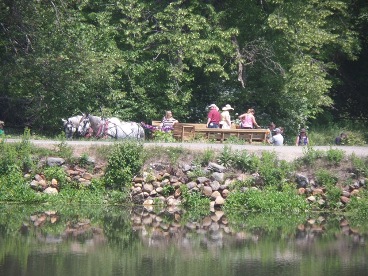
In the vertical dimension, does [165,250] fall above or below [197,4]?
below

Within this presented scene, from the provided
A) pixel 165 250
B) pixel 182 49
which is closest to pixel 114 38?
pixel 182 49

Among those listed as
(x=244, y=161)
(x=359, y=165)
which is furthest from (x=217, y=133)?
(x=359, y=165)

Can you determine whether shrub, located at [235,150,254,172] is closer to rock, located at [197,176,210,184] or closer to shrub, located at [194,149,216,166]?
shrub, located at [194,149,216,166]

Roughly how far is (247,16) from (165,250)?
1778 cm

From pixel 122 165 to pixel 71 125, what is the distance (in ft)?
20.4

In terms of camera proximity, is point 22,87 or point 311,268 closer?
point 311,268

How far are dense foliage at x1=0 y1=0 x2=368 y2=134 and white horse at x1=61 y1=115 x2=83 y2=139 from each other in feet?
3.58

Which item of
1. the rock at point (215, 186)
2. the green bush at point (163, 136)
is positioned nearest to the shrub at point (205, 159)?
the rock at point (215, 186)

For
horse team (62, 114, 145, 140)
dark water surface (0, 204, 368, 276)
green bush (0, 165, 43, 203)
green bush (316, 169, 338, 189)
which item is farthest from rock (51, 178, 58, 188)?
green bush (316, 169, 338, 189)

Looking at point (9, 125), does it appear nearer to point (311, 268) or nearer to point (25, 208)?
point (25, 208)

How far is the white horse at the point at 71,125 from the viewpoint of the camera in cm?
3156

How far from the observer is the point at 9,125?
114 feet

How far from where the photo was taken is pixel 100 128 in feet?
102

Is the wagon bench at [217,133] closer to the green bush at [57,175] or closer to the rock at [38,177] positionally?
the green bush at [57,175]
